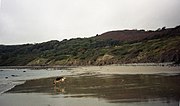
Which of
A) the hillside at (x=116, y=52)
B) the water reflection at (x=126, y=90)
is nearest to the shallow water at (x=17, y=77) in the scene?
the water reflection at (x=126, y=90)

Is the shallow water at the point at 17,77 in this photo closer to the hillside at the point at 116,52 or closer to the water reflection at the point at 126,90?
the water reflection at the point at 126,90

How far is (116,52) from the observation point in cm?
10925

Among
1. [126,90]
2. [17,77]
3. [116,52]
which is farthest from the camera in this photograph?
[116,52]

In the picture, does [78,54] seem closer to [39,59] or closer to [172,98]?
[39,59]

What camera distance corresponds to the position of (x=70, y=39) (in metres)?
196

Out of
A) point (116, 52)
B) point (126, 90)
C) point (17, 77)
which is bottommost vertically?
point (126, 90)

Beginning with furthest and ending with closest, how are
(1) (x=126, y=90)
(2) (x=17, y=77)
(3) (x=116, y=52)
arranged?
(3) (x=116, y=52) < (2) (x=17, y=77) < (1) (x=126, y=90)

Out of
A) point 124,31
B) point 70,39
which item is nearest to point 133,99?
point 124,31

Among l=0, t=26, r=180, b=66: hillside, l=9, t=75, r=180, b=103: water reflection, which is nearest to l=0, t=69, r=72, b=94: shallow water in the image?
l=9, t=75, r=180, b=103: water reflection

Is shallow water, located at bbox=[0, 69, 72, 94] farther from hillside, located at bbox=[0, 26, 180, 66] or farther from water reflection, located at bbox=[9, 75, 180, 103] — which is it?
hillside, located at bbox=[0, 26, 180, 66]

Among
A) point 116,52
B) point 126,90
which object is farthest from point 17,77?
point 116,52

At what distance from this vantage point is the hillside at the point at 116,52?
83.4 meters

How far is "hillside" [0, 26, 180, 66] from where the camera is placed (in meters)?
83.4

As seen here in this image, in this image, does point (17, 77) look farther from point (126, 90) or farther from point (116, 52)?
point (116, 52)
